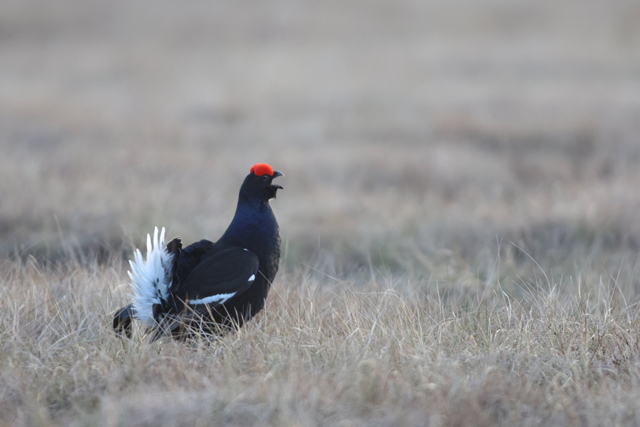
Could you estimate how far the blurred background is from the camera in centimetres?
634

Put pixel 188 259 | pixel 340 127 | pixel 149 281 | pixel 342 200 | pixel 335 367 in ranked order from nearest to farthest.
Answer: pixel 335 367, pixel 149 281, pixel 188 259, pixel 342 200, pixel 340 127

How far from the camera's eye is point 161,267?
3.24m

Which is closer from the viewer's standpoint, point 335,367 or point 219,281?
point 335,367

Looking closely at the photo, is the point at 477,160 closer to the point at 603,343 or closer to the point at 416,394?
the point at 603,343

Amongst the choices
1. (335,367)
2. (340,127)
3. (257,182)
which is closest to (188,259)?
(257,182)

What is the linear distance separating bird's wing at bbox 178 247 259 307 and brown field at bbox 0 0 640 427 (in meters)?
0.27

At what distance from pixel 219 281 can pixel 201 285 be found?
107 millimetres

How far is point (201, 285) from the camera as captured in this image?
3229 mm

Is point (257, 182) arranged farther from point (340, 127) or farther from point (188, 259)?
point (340, 127)

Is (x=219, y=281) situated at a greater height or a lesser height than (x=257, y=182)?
lesser

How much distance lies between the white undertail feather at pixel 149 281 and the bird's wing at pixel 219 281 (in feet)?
0.43

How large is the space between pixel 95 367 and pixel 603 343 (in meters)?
2.51

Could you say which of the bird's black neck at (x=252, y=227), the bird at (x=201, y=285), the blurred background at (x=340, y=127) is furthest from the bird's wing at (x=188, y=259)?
the blurred background at (x=340, y=127)

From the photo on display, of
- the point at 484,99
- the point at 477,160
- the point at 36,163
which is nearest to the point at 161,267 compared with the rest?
the point at 36,163
